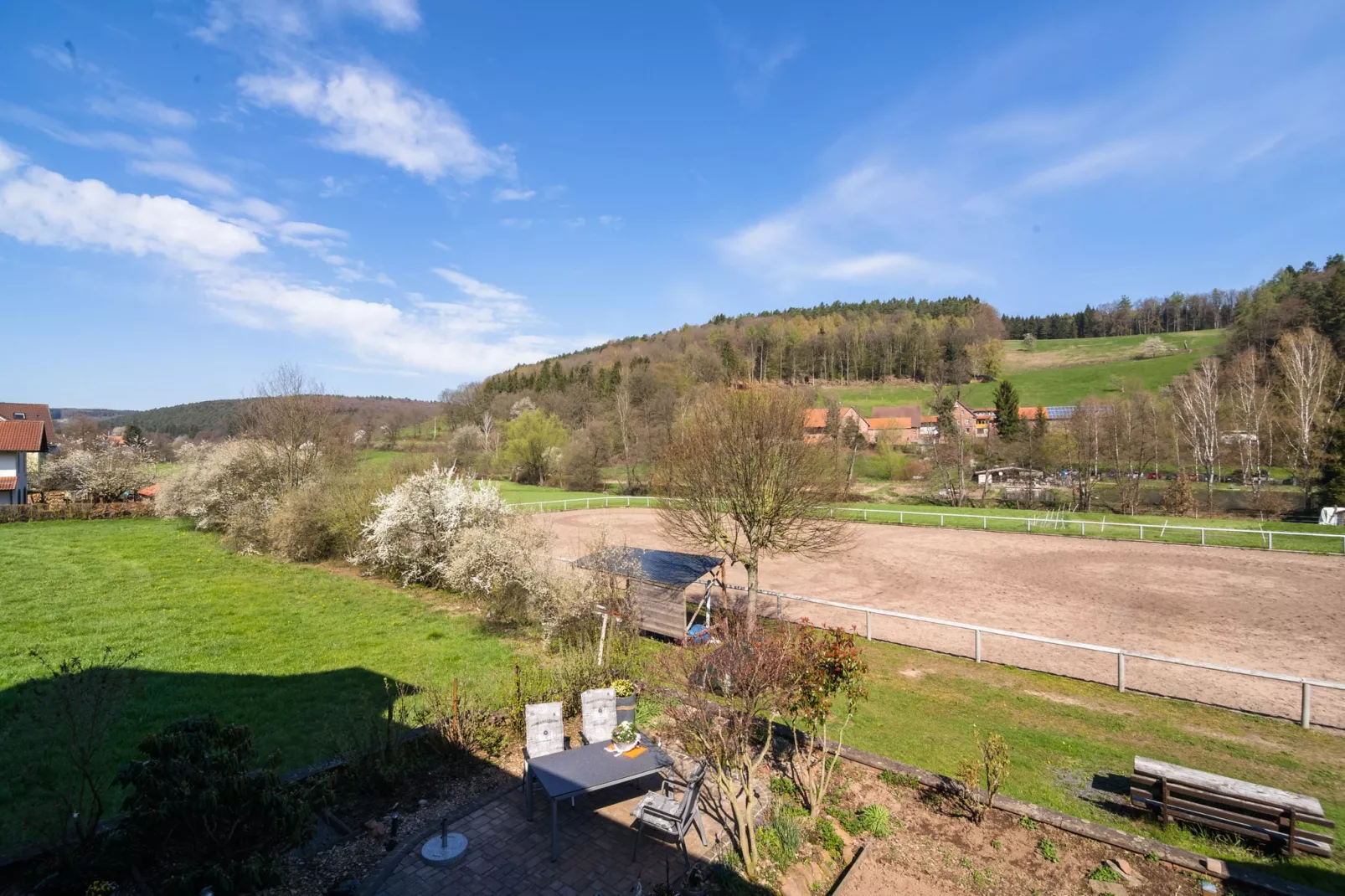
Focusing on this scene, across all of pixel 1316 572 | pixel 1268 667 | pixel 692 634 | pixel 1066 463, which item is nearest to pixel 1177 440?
pixel 1066 463

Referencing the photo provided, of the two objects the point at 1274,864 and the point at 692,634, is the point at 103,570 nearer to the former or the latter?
the point at 692,634

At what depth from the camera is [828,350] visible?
319ft

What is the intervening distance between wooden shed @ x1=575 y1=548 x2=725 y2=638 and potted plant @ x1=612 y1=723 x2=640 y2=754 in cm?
412

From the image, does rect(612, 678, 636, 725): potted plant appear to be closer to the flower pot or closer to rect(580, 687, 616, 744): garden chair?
the flower pot

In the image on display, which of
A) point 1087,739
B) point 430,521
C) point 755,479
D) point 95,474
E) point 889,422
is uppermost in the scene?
point 889,422

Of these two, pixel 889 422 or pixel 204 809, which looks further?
pixel 889 422

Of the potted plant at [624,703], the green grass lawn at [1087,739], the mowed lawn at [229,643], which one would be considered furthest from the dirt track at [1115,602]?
the potted plant at [624,703]

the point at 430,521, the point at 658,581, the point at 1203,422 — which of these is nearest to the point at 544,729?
the point at 658,581

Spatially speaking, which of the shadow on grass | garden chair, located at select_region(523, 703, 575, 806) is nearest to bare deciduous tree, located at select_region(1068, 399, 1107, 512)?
garden chair, located at select_region(523, 703, 575, 806)

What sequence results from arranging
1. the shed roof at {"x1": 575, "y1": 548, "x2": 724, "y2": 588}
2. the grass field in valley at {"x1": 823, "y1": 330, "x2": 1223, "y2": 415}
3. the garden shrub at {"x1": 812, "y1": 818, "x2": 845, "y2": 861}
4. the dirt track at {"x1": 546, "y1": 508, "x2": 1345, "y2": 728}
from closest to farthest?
the garden shrub at {"x1": 812, "y1": 818, "x2": 845, "y2": 861} < the dirt track at {"x1": 546, "y1": 508, "x2": 1345, "y2": 728} < the shed roof at {"x1": 575, "y1": 548, "x2": 724, "y2": 588} < the grass field in valley at {"x1": 823, "y1": 330, "x2": 1223, "y2": 415}

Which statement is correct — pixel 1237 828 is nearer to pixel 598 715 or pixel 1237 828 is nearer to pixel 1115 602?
pixel 598 715

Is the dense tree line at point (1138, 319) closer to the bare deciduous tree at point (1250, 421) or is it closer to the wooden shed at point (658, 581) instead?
the bare deciduous tree at point (1250, 421)

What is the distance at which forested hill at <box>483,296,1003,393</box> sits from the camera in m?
88.7

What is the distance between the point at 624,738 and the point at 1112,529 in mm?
29365
